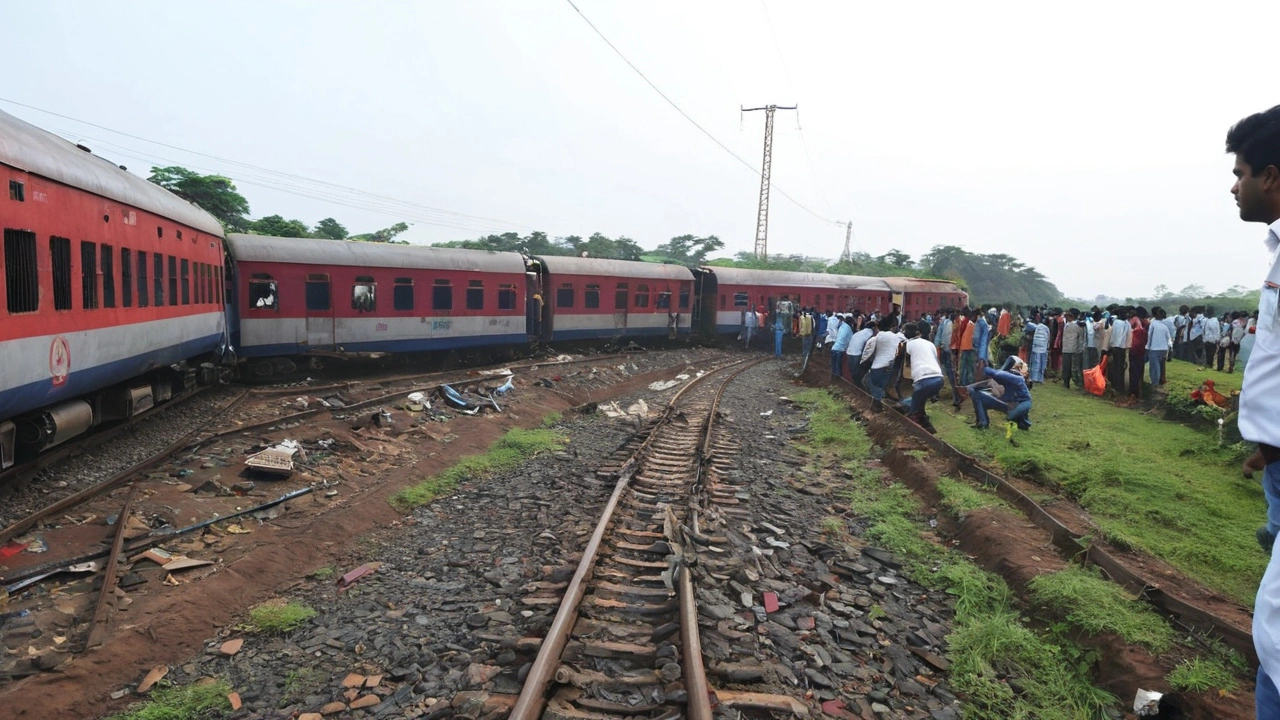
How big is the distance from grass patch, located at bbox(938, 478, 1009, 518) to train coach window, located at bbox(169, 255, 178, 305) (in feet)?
34.5

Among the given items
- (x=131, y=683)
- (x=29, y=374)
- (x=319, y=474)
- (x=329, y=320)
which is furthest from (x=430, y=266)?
(x=131, y=683)

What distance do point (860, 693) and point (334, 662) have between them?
298 cm

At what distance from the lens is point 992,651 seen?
4.09 meters

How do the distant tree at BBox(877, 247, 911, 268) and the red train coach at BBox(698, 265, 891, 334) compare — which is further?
the distant tree at BBox(877, 247, 911, 268)

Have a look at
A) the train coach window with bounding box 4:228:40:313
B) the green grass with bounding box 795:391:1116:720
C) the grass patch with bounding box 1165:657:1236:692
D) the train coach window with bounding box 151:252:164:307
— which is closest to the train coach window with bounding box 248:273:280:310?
the train coach window with bounding box 151:252:164:307

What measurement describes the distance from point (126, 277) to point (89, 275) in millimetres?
1079

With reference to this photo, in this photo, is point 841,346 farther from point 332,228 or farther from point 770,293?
point 332,228

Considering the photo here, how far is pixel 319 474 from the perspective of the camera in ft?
26.0

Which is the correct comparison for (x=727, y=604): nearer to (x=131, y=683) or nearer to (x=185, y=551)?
(x=131, y=683)

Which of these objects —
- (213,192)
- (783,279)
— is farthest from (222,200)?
(783,279)

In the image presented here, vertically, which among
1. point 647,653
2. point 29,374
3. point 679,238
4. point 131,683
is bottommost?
point 131,683

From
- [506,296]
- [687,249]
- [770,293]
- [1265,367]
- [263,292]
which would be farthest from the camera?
[687,249]

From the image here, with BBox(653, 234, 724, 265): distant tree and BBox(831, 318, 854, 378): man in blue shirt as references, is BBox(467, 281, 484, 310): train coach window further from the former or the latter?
BBox(653, 234, 724, 265): distant tree

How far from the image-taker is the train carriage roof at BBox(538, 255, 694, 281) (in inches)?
815
